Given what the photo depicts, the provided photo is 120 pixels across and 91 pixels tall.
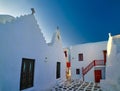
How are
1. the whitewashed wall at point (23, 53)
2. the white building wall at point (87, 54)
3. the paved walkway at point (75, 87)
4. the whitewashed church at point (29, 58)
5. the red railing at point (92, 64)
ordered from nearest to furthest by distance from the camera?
the whitewashed wall at point (23, 53) → the whitewashed church at point (29, 58) → the paved walkway at point (75, 87) → the red railing at point (92, 64) → the white building wall at point (87, 54)

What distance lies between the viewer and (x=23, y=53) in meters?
6.05

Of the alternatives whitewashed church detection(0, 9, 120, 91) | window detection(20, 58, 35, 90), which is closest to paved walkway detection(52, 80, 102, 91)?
whitewashed church detection(0, 9, 120, 91)

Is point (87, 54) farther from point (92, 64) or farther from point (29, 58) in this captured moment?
point (29, 58)

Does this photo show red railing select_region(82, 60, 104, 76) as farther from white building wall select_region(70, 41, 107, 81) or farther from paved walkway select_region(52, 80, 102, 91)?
paved walkway select_region(52, 80, 102, 91)

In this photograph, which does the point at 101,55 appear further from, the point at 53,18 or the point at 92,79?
the point at 53,18

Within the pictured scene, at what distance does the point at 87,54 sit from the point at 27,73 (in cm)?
1184

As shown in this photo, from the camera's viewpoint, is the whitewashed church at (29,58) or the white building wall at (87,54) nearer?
the whitewashed church at (29,58)

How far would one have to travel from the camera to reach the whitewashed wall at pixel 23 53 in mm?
4891

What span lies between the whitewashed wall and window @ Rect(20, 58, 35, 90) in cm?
26

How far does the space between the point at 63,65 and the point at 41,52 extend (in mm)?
4833

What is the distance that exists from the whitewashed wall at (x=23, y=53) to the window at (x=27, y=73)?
256 millimetres

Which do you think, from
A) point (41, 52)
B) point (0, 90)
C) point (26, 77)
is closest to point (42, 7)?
point (41, 52)

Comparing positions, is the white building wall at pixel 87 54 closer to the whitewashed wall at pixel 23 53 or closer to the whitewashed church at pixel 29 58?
the whitewashed church at pixel 29 58

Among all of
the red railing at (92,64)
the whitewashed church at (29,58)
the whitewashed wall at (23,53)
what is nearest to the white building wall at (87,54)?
the red railing at (92,64)
